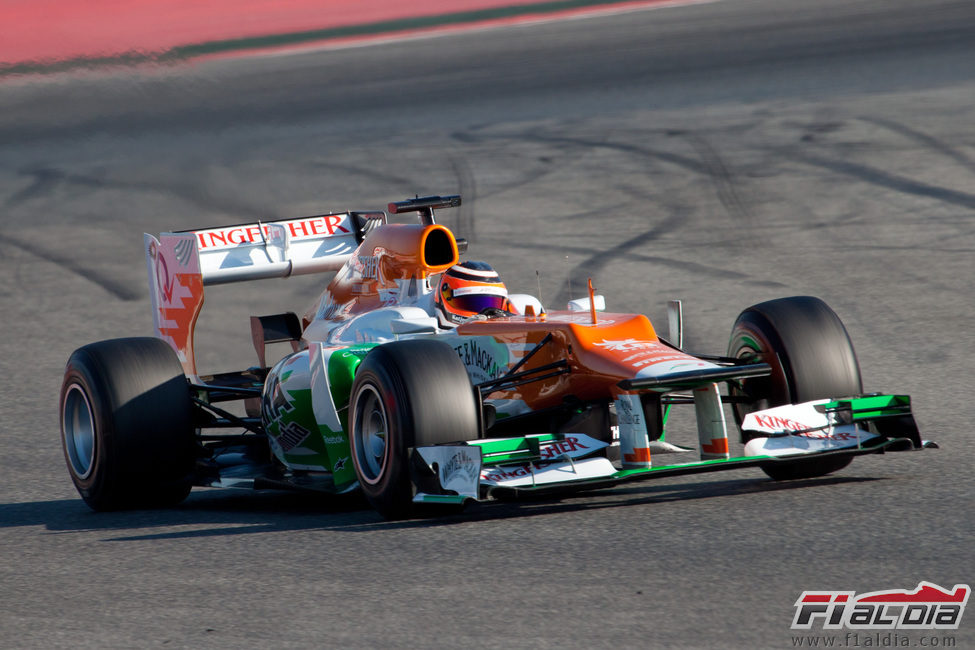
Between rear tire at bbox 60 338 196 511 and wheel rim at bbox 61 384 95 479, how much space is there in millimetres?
119

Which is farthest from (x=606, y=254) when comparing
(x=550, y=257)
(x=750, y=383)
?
(x=750, y=383)

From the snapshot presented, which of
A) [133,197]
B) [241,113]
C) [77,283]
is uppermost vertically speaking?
[241,113]

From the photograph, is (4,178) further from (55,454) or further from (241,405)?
(55,454)

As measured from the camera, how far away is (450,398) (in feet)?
22.0

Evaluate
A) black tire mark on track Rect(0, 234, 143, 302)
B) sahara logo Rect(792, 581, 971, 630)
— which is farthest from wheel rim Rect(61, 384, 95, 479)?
black tire mark on track Rect(0, 234, 143, 302)

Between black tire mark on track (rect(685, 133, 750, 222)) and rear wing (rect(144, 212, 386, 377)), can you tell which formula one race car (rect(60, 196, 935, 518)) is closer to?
rear wing (rect(144, 212, 386, 377))

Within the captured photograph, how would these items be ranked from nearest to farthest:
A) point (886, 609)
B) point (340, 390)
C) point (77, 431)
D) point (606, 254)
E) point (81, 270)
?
1. point (886, 609)
2. point (340, 390)
3. point (77, 431)
4. point (606, 254)
5. point (81, 270)

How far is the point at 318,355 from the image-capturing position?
7.70 m

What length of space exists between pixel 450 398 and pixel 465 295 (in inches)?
59.4

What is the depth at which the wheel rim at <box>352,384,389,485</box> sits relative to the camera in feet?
23.1

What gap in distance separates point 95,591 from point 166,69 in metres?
16.5

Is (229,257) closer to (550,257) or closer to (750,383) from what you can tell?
(750,383)

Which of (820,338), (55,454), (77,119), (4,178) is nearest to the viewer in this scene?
(820,338)

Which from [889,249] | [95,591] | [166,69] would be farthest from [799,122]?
[95,591]
